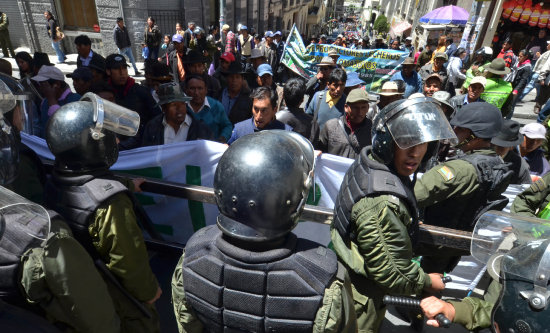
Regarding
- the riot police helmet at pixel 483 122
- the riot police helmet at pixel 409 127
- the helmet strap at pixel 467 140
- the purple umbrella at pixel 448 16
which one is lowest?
the helmet strap at pixel 467 140

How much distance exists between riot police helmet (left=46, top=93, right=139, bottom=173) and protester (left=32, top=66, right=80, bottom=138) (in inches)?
95.6

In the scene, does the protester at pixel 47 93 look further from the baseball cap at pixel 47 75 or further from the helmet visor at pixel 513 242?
the helmet visor at pixel 513 242

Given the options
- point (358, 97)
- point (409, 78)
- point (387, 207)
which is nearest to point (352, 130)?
point (358, 97)

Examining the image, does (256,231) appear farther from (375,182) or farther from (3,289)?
(3,289)

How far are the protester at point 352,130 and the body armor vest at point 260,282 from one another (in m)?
2.37

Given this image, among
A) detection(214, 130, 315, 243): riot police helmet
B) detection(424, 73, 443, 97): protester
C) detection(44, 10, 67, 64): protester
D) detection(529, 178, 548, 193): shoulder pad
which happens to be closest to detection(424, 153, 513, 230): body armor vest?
detection(529, 178, 548, 193): shoulder pad

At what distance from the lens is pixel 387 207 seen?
5.65 ft

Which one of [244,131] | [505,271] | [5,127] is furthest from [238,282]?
[244,131]

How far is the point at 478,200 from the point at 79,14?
49.2 feet

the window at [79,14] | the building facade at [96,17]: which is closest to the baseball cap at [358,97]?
the building facade at [96,17]

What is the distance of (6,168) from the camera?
6.30ft

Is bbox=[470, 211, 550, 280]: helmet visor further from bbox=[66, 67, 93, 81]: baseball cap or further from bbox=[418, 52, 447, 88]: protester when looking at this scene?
bbox=[418, 52, 447, 88]: protester

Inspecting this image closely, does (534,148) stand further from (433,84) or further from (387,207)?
(387,207)

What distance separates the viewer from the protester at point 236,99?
15.7 feet
